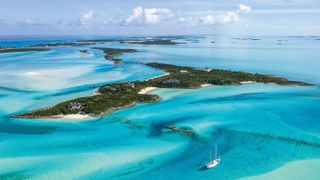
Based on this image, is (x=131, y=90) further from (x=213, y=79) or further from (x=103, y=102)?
(x=213, y=79)

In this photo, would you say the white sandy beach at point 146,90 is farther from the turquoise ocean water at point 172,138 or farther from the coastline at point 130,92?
the turquoise ocean water at point 172,138

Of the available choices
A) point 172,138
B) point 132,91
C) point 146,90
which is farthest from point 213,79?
point 172,138

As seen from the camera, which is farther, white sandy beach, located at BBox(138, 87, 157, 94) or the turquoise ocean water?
white sandy beach, located at BBox(138, 87, 157, 94)

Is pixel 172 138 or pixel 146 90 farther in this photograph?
pixel 146 90

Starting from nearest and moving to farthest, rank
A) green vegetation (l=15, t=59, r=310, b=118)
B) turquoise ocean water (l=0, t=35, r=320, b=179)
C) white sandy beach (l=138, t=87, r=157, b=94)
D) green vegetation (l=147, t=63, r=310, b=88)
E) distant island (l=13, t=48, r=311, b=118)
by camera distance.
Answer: turquoise ocean water (l=0, t=35, r=320, b=179), distant island (l=13, t=48, r=311, b=118), green vegetation (l=15, t=59, r=310, b=118), white sandy beach (l=138, t=87, r=157, b=94), green vegetation (l=147, t=63, r=310, b=88)

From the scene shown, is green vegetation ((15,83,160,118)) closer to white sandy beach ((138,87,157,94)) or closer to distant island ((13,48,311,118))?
distant island ((13,48,311,118))

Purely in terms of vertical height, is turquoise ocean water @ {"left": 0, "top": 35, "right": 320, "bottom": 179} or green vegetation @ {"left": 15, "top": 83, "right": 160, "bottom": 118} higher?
green vegetation @ {"left": 15, "top": 83, "right": 160, "bottom": 118}

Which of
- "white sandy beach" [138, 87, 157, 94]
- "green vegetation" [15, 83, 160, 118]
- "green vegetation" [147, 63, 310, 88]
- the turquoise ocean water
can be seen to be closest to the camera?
the turquoise ocean water

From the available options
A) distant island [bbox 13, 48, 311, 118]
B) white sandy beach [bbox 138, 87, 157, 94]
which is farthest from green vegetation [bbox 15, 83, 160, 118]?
white sandy beach [bbox 138, 87, 157, 94]
